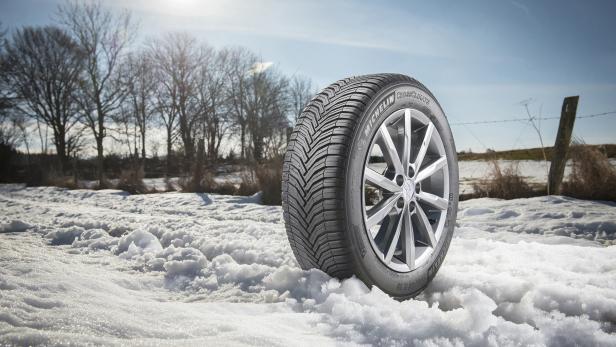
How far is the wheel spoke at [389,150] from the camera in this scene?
210 centimetres

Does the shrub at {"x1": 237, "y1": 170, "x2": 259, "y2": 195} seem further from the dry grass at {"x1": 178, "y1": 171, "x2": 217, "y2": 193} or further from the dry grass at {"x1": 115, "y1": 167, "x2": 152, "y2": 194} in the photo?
the dry grass at {"x1": 115, "y1": 167, "x2": 152, "y2": 194}

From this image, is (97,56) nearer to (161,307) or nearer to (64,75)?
(64,75)

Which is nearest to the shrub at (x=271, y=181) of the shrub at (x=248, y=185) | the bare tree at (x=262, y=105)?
the shrub at (x=248, y=185)

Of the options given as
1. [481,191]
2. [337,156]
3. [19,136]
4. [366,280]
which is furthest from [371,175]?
[19,136]

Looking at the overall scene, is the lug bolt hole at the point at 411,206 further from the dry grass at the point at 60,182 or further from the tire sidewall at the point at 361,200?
the dry grass at the point at 60,182

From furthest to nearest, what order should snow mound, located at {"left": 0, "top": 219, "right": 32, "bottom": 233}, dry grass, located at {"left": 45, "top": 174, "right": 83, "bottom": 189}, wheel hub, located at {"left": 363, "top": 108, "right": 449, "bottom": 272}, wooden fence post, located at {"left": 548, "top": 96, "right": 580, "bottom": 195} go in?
dry grass, located at {"left": 45, "top": 174, "right": 83, "bottom": 189} < wooden fence post, located at {"left": 548, "top": 96, "right": 580, "bottom": 195} < snow mound, located at {"left": 0, "top": 219, "right": 32, "bottom": 233} < wheel hub, located at {"left": 363, "top": 108, "right": 449, "bottom": 272}

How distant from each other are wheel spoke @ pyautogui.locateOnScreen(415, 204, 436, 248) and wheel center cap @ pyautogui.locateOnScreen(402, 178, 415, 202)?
0.09 meters

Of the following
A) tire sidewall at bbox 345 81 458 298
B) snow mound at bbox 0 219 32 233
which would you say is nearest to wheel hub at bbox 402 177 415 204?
tire sidewall at bbox 345 81 458 298

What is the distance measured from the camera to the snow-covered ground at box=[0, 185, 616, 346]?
1333mm

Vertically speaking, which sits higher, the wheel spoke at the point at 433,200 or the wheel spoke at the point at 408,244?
the wheel spoke at the point at 433,200

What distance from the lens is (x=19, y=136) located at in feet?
101

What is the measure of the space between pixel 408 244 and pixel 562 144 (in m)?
6.51

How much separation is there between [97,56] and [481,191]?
2826 centimetres

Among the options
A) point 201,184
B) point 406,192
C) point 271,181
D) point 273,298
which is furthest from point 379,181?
point 201,184
